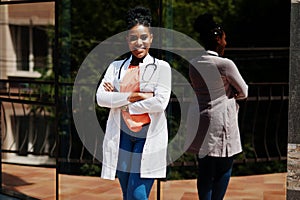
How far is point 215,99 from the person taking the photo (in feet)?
11.8

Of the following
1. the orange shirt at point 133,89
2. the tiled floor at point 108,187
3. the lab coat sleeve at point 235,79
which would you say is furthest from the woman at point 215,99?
the tiled floor at point 108,187

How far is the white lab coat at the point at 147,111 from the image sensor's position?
131 inches

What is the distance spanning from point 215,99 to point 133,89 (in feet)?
1.75

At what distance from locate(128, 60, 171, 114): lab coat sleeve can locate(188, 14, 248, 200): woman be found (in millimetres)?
321

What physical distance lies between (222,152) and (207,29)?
75 centimetres

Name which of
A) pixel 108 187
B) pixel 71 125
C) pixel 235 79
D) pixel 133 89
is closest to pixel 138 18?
pixel 133 89

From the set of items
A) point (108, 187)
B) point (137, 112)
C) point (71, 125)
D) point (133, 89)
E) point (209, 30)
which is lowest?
point (108, 187)

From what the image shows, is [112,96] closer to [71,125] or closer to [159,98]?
[159,98]

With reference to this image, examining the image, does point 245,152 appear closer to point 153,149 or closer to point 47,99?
point 47,99

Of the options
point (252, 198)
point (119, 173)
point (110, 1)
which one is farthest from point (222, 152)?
point (110, 1)

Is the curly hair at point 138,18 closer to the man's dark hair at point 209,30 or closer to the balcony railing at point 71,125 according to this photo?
the man's dark hair at point 209,30

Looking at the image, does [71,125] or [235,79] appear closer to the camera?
[235,79]

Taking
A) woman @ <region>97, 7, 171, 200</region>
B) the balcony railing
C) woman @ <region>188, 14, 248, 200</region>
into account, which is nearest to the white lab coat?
woman @ <region>97, 7, 171, 200</region>

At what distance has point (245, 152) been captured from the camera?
696 centimetres
